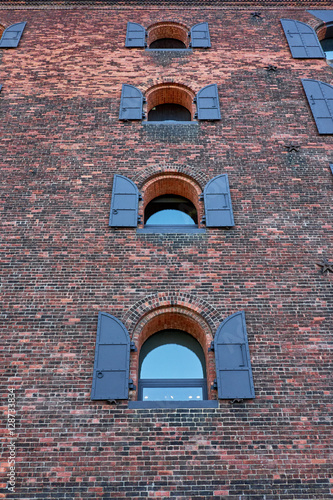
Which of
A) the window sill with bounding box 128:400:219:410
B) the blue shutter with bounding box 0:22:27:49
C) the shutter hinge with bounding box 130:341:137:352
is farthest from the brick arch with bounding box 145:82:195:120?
the window sill with bounding box 128:400:219:410

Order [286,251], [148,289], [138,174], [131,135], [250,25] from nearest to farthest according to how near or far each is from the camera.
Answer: [148,289], [286,251], [138,174], [131,135], [250,25]

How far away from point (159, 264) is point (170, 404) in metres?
2.64

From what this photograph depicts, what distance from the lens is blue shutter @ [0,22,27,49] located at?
1265 cm

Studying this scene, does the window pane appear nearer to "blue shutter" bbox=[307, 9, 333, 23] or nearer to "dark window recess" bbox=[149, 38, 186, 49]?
"dark window recess" bbox=[149, 38, 186, 49]

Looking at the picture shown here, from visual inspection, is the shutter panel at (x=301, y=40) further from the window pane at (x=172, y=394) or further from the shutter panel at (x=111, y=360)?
the window pane at (x=172, y=394)

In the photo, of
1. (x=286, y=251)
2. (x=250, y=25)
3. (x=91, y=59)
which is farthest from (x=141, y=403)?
(x=250, y=25)

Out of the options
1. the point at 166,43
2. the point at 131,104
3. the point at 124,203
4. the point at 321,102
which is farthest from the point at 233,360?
the point at 166,43

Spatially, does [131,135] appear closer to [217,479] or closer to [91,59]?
[91,59]

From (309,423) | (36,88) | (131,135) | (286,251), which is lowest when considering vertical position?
(309,423)

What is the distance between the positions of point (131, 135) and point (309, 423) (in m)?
7.20

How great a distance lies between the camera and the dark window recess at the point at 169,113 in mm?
11766

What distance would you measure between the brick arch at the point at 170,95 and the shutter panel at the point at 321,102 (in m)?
3.00

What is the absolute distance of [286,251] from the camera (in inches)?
345

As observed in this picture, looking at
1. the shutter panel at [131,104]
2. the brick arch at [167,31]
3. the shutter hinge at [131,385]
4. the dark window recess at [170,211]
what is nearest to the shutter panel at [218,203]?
the dark window recess at [170,211]
